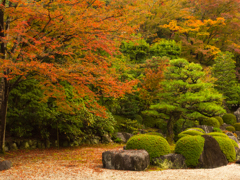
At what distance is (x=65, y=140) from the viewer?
35.2ft

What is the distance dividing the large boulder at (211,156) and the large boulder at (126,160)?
5.77 ft

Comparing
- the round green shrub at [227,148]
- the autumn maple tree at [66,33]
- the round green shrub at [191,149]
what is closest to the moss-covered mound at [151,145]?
the round green shrub at [191,149]

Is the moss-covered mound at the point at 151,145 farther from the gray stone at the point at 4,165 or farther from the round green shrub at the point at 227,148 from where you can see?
the gray stone at the point at 4,165

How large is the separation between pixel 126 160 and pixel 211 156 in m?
2.72

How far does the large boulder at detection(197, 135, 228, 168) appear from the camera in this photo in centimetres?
645

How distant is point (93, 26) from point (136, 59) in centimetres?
1270

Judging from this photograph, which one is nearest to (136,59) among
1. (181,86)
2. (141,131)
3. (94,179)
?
(141,131)

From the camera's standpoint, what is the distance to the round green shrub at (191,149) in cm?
644

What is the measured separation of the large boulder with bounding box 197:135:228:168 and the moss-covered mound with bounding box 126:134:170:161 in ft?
3.42

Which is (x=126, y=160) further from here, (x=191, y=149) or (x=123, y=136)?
(x=123, y=136)

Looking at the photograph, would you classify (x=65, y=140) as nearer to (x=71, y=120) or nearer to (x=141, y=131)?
(x=71, y=120)

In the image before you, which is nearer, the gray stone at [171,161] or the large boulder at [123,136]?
the gray stone at [171,161]

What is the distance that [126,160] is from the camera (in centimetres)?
577

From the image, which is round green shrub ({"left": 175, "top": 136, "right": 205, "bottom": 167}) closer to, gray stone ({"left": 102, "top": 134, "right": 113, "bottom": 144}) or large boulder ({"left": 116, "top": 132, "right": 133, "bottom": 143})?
gray stone ({"left": 102, "top": 134, "right": 113, "bottom": 144})
